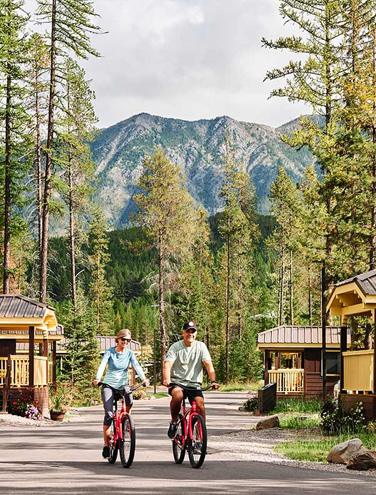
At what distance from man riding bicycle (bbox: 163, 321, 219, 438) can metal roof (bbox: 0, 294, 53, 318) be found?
45.4ft

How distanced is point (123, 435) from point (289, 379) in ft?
87.6

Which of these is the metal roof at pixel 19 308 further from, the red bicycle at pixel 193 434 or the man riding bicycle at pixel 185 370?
the red bicycle at pixel 193 434

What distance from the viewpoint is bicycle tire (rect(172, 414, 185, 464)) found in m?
11.2

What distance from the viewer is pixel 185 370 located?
37.1ft

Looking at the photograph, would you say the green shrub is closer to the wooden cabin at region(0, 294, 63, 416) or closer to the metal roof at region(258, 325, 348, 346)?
the metal roof at region(258, 325, 348, 346)

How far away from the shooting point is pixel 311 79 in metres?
30.5

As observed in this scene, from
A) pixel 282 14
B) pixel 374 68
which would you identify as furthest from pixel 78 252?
pixel 374 68

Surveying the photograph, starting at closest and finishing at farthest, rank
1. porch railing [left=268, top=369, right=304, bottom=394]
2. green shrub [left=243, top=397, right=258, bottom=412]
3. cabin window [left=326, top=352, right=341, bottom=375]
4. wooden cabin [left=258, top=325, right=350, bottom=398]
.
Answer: green shrub [left=243, top=397, right=258, bottom=412] → porch railing [left=268, top=369, right=304, bottom=394] → wooden cabin [left=258, top=325, right=350, bottom=398] → cabin window [left=326, top=352, right=341, bottom=375]

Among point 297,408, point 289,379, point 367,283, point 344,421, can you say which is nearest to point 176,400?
point 344,421

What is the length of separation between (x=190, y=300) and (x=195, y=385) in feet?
204

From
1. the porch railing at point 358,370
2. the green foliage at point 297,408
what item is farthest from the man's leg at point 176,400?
the green foliage at point 297,408

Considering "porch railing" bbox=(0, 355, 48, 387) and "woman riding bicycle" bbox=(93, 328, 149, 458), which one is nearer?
"woman riding bicycle" bbox=(93, 328, 149, 458)

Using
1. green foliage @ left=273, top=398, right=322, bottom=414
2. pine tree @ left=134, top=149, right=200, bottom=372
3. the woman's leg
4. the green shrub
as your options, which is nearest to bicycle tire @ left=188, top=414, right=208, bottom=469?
the woman's leg

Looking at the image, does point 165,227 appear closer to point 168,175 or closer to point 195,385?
point 168,175
